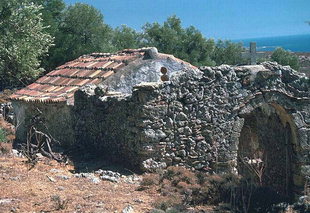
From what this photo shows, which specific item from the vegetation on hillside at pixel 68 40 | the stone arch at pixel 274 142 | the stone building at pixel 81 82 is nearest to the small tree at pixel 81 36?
the vegetation on hillside at pixel 68 40

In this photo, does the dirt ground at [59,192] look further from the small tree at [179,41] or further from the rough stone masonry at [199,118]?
the small tree at [179,41]

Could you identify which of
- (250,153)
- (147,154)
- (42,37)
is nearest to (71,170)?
(147,154)

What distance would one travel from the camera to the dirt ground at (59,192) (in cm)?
770

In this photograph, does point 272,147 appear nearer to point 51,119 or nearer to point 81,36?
point 51,119

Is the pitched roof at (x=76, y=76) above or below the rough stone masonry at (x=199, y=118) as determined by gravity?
above

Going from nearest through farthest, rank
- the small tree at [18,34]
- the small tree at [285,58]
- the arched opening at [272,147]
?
the arched opening at [272,147], the small tree at [18,34], the small tree at [285,58]

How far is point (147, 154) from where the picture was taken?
32.8ft

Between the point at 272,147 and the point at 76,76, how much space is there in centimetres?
646

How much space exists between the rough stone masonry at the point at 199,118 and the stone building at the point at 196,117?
0.02 meters

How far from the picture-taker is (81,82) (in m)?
13.7

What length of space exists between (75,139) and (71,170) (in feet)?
6.52

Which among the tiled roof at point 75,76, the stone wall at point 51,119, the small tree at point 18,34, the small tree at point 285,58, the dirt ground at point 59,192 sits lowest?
the dirt ground at point 59,192

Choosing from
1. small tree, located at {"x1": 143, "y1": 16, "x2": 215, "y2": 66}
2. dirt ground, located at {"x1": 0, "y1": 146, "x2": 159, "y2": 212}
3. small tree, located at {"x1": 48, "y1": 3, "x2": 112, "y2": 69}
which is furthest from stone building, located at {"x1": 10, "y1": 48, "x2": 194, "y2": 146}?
small tree, located at {"x1": 143, "y1": 16, "x2": 215, "y2": 66}

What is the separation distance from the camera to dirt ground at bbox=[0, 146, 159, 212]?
770cm
